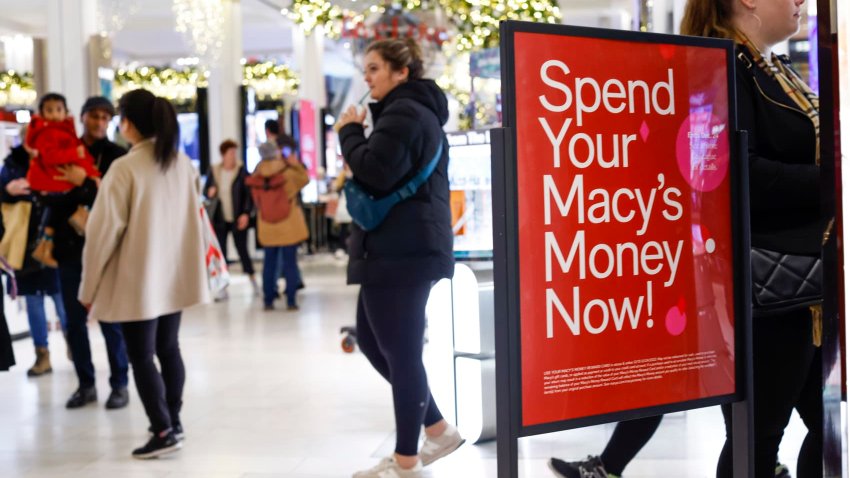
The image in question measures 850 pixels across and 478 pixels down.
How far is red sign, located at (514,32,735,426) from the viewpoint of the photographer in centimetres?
183

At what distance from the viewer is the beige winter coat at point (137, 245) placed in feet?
12.8

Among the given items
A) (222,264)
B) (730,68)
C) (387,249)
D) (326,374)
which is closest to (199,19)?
(326,374)

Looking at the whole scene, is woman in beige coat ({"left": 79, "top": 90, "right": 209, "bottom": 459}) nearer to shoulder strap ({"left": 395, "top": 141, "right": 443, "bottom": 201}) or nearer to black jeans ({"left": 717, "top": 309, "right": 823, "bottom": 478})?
shoulder strap ({"left": 395, "top": 141, "right": 443, "bottom": 201})

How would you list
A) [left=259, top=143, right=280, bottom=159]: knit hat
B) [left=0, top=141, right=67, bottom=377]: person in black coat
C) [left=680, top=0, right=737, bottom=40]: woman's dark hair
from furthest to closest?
[left=259, top=143, right=280, bottom=159]: knit hat, [left=0, top=141, right=67, bottom=377]: person in black coat, [left=680, top=0, right=737, bottom=40]: woman's dark hair

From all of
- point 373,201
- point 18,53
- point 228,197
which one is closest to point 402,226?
point 373,201

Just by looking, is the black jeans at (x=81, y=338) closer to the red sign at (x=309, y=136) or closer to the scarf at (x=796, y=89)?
the scarf at (x=796, y=89)

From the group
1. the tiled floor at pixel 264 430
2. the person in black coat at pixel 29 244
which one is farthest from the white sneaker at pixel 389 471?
the person in black coat at pixel 29 244

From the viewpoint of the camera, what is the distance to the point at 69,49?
8.38 meters

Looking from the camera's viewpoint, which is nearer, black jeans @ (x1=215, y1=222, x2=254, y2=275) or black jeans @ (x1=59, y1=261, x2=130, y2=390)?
black jeans @ (x1=59, y1=261, x2=130, y2=390)

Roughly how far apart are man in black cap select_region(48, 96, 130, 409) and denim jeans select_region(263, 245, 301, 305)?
3.73 metres

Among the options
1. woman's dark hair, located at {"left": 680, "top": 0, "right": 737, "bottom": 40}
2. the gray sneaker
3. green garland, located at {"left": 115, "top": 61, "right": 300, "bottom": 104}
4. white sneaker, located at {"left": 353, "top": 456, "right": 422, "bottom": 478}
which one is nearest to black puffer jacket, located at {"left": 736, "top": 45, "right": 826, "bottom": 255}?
woman's dark hair, located at {"left": 680, "top": 0, "right": 737, "bottom": 40}

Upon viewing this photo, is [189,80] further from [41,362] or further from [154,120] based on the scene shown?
[154,120]

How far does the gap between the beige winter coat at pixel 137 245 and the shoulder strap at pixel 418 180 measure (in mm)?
1099

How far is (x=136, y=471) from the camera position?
3869mm
